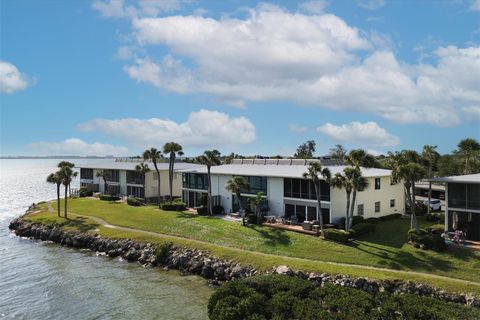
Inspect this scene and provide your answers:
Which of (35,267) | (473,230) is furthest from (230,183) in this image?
(473,230)

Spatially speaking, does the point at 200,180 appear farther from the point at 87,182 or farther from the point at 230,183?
the point at 87,182

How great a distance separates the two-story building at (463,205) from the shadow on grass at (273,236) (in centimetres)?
1414

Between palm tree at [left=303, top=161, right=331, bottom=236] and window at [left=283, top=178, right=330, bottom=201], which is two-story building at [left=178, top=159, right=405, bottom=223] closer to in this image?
window at [left=283, top=178, right=330, bottom=201]

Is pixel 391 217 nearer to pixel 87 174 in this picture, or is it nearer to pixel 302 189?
pixel 302 189

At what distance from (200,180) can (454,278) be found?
35.4 meters

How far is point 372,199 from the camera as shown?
44.5 m

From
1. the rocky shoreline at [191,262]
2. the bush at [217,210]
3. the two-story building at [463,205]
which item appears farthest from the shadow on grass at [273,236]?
the two-story building at [463,205]

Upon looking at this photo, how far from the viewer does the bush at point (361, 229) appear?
3766 centimetres

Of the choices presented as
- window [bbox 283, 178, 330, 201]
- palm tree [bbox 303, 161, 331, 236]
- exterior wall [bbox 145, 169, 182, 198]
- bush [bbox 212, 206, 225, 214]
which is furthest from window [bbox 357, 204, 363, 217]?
exterior wall [bbox 145, 169, 182, 198]

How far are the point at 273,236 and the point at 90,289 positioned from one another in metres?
17.0

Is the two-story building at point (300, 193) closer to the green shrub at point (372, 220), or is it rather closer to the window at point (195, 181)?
the green shrub at point (372, 220)

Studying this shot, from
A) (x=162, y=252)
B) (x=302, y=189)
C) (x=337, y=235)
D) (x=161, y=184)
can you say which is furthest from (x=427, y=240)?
(x=161, y=184)

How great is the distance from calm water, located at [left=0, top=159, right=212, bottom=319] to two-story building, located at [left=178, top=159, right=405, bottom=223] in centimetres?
1527

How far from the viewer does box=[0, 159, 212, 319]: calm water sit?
26766 mm
